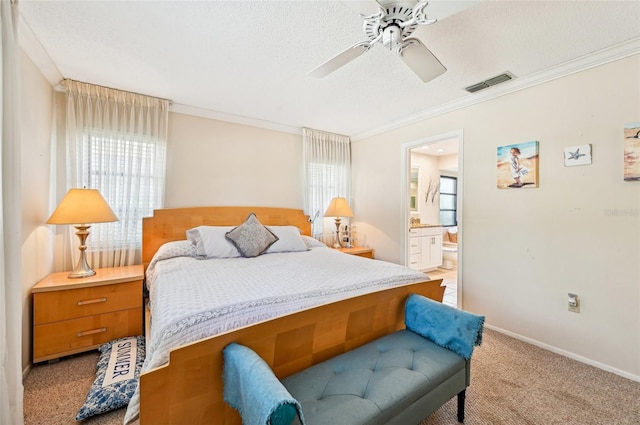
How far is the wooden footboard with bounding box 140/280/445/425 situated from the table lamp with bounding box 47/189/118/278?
1897mm

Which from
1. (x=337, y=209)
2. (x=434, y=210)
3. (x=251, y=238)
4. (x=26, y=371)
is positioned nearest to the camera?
(x=26, y=371)

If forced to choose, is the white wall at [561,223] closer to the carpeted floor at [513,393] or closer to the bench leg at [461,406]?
the carpeted floor at [513,393]

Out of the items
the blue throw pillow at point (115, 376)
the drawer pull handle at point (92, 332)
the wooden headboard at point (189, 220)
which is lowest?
the blue throw pillow at point (115, 376)

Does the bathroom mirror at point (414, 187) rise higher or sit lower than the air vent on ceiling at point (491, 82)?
lower

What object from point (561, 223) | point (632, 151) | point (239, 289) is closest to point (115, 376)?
point (239, 289)

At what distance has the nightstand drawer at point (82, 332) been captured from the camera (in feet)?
6.57

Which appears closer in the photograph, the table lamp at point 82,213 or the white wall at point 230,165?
the table lamp at point 82,213

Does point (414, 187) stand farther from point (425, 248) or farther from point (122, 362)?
point (122, 362)

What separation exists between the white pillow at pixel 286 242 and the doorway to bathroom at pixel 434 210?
2099mm

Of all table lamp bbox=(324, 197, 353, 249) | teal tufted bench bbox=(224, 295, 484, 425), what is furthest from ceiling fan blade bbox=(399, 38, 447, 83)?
table lamp bbox=(324, 197, 353, 249)

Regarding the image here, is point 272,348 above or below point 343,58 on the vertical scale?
below

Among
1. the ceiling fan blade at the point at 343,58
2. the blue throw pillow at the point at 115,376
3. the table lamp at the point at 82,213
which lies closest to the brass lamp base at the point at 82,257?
the table lamp at the point at 82,213

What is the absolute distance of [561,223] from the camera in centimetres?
226

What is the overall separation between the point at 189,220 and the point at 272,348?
2.35 m
